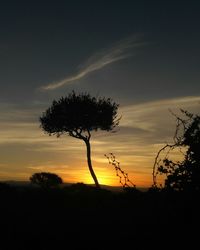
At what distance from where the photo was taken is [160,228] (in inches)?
277

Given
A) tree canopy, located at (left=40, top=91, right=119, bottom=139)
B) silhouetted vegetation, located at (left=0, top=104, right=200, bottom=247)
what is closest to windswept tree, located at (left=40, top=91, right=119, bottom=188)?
tree canopy, located at (left=40, top=91, right=119, bottom=139)

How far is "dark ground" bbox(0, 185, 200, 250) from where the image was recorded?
6.09 m

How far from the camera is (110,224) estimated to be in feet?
25.2

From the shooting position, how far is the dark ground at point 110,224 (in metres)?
6.09

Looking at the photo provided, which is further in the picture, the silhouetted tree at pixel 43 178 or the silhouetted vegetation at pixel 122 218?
the silhouetted tree at pixel 43 178

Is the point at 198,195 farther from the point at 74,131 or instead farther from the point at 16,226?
the point at 74,131

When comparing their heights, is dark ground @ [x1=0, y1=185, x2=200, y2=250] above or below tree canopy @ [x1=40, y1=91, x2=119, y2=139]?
below

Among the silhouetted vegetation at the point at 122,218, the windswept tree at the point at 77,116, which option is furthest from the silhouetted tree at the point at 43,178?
the silhouetted vegetation at the point at 122,218

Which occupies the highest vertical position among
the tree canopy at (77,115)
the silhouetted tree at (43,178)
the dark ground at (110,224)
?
the tree canopy at (77,115)

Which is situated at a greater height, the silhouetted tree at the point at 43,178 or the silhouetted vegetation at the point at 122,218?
the silhouetted tree at the point at 43,178

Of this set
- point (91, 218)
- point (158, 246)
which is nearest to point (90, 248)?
point (158, 246)

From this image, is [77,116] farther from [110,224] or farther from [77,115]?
[110,224]

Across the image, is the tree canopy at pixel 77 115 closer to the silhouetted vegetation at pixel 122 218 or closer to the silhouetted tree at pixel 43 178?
the silhouetted tree at pixel 43 178

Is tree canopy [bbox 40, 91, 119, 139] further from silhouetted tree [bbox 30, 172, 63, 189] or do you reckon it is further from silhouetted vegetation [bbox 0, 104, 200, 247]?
silhouetted vegetation [bbox 0, 104, 200, 247]
